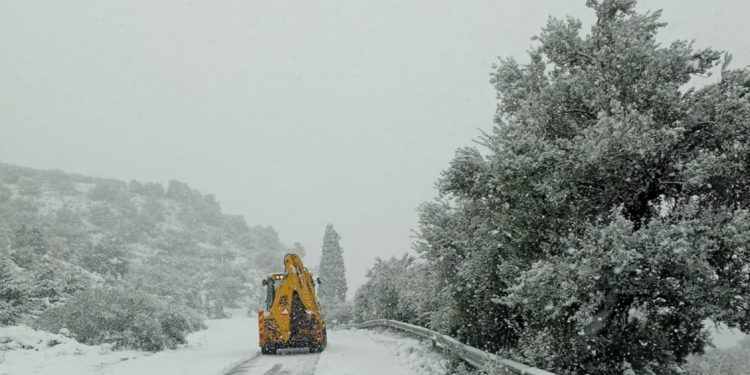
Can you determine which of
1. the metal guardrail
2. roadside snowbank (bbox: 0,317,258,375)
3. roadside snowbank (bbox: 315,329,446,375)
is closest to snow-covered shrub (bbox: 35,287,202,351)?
roadside snowbank (bbox: 0,317,258,375)

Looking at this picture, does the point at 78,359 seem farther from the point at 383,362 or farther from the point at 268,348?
the point at 383,362

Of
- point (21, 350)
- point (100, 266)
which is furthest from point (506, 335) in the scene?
point (100, 266)

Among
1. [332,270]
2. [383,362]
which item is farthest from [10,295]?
[332,270]

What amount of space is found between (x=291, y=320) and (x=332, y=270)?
46640 millimetres

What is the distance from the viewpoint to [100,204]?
202ft

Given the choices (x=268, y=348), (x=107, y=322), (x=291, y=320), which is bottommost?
(x=268, y=348)

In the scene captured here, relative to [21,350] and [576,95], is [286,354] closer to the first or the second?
[21,350]

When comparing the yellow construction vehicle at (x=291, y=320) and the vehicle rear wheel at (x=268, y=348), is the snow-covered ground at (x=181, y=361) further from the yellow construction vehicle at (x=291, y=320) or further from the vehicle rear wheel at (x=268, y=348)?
the yellow construction vehicle at (x=291, y=320)

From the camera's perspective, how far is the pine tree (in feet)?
202

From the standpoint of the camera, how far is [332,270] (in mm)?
62094

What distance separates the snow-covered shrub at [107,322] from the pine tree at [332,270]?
1710 inches

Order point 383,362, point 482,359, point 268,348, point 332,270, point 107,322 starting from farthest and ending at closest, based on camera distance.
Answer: point 332,270 < point 107,322 < point 268,348 < point 383,362 < point 482,359

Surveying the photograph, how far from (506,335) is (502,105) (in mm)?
5525

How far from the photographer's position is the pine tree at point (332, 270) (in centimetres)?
6169
